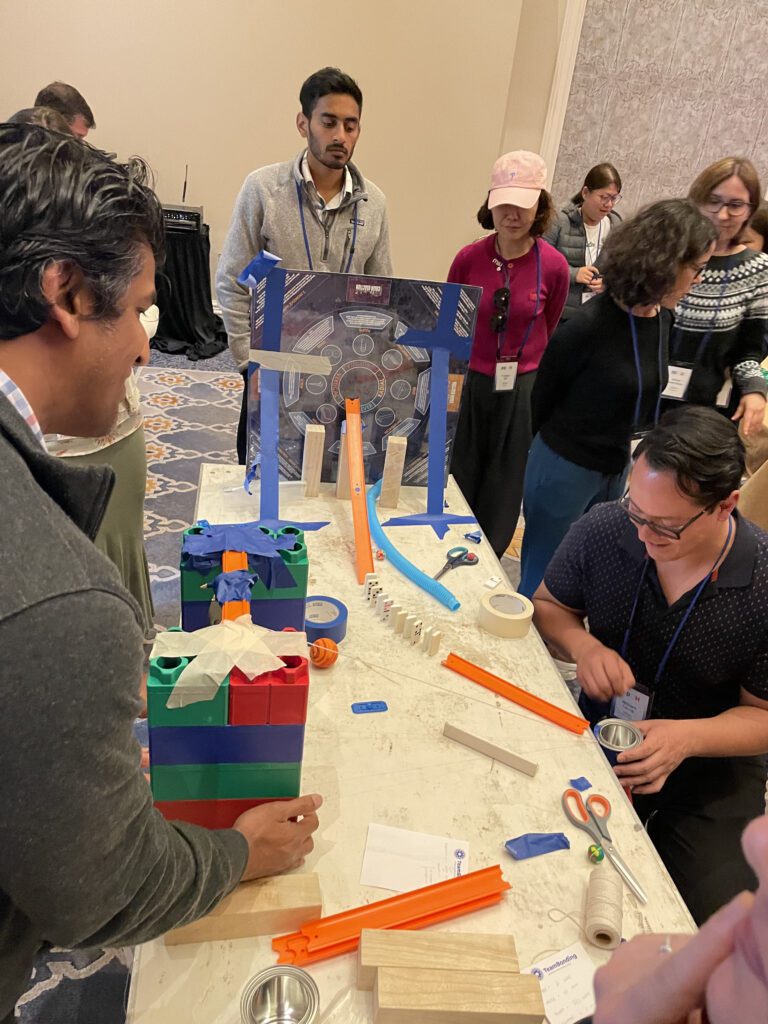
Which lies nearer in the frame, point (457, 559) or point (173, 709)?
point (173, 709)

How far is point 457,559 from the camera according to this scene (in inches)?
66.4

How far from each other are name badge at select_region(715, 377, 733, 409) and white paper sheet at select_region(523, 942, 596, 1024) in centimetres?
222

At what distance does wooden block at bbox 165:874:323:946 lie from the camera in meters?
0.84

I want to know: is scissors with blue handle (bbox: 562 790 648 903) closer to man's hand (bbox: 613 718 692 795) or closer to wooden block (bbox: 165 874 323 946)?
man's hand (bbox: 613 718 692 795)

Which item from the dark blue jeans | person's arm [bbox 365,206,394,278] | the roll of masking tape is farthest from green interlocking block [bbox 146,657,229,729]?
person's arm [bbox 365,206,394,278]

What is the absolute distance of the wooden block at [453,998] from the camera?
0.75 m

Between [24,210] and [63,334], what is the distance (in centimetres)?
12

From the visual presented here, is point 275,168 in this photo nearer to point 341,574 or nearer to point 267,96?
point 341,574

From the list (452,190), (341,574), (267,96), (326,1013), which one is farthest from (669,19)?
(326,1013)

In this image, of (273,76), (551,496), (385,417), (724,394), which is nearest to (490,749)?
(385,417)

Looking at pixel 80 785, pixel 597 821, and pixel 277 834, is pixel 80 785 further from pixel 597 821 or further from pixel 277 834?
pixel 597 821

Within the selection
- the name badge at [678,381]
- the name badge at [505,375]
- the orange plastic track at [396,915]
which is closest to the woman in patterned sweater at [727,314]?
the name badge at [678,381]

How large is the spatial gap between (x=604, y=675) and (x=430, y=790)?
0.49 metres

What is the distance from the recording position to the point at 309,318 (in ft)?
5.81
